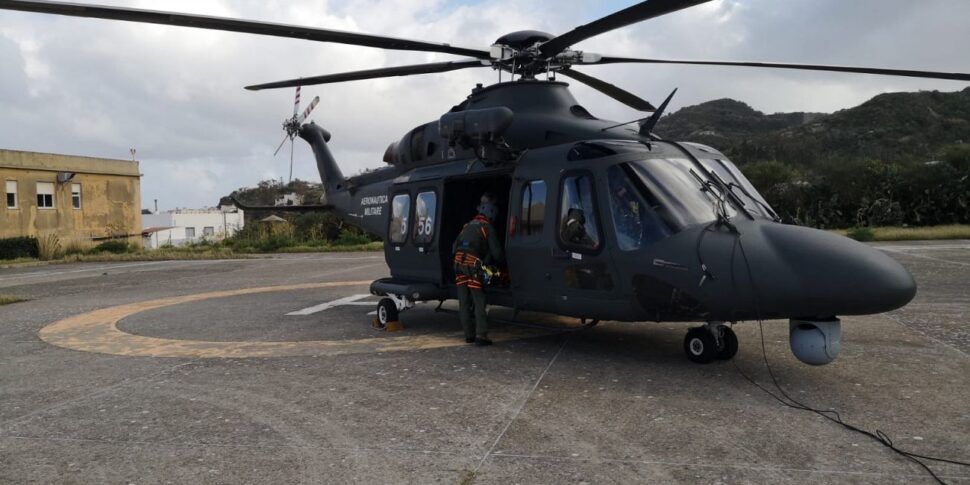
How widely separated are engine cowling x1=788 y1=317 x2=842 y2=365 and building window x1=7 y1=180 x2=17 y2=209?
4242 cm

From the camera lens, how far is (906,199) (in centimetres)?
3384

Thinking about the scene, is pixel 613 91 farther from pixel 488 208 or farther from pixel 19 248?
pixel 19 248

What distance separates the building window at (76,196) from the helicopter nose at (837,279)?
4370cm

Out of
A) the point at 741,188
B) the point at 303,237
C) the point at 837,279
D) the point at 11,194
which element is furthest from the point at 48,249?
the point at 837,279

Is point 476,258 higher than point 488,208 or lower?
lower

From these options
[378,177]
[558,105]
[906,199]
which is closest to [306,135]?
[378,177]

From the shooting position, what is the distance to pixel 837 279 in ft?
16.9

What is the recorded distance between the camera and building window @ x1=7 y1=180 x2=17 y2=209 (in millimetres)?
36969

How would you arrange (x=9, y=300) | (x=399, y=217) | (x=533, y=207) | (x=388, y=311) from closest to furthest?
(x=533, y=207)
(x=388, y=311)
(x=399, y=217)
(x=9, y=300)

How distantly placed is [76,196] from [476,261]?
40.8 meters

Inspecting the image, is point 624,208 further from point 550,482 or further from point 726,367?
point 550,482

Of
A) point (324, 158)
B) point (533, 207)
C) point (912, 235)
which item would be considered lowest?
point (912, 235)

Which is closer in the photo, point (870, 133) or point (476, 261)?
point (476, 261)

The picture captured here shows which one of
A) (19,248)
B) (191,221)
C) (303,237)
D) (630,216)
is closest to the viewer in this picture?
(630,216)
